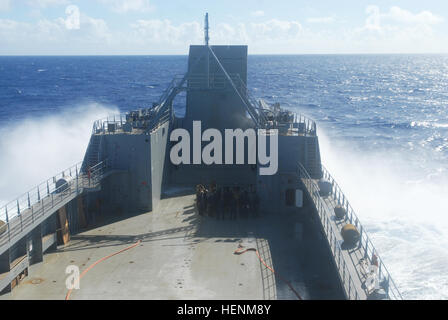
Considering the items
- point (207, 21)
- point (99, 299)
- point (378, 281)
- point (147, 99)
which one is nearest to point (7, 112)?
point (147, 99)

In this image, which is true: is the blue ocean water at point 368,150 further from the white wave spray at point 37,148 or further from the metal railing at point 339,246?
the metal railing at point 339,246

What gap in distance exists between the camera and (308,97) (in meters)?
80.5

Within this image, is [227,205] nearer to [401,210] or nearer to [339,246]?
[339,246]

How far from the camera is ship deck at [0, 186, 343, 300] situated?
12.2 m

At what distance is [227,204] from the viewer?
720 inches

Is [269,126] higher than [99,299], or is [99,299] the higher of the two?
[269,126]

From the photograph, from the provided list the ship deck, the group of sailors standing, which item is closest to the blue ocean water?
the ship deck

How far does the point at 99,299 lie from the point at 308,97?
72503 mm

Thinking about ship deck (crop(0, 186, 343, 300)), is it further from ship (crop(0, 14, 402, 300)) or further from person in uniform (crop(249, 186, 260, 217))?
person in uniform (crop(249, 186, 260, 217))

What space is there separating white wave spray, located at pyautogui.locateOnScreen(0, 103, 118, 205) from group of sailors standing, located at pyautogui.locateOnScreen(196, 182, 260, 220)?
16245mm

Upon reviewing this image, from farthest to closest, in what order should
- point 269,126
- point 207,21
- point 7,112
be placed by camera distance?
1. point 7,112
2. point 207,21
3. point 269,126

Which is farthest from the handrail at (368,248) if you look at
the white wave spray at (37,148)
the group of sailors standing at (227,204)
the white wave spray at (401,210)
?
the white wave spray at (37,148)

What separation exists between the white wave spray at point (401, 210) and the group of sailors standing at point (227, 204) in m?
5.85
